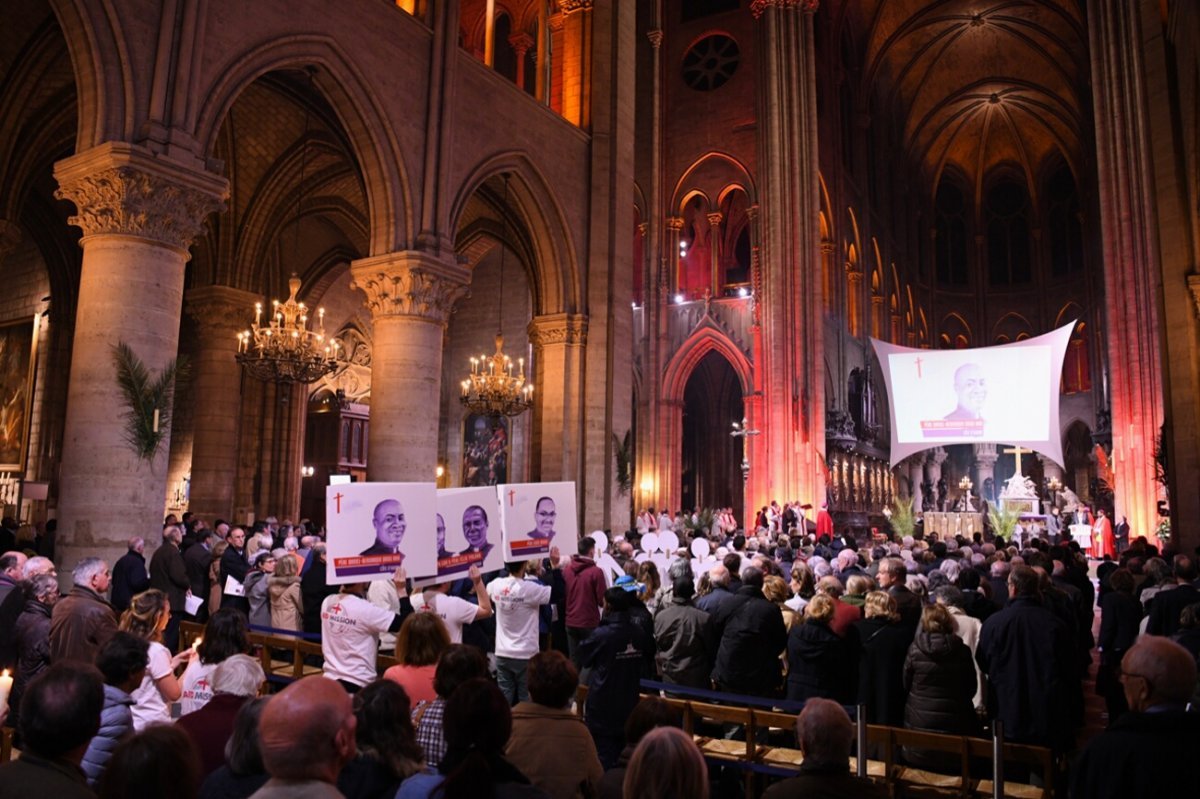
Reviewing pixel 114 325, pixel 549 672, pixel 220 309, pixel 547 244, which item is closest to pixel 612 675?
pixel 549 672

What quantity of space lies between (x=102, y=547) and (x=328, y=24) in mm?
6791

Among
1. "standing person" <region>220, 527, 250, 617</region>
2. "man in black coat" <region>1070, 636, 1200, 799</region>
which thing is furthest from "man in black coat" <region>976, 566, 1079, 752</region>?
"standing person" <region>220, 527, 250, 617</region>

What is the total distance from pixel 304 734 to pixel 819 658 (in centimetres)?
372

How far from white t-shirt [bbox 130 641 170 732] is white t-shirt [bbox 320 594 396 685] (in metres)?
1.05

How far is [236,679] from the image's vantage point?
3.17 meters

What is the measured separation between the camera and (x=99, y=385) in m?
8.37

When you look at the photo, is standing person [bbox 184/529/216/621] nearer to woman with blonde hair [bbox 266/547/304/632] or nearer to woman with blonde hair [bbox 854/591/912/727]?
woman with blonde hair [bbox 266/547/304/632]

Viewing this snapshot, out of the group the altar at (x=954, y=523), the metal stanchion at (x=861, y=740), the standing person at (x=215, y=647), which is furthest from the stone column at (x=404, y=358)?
the altar at (x=954, y=523)

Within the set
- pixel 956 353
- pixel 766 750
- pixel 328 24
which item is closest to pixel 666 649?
pixel 766 750

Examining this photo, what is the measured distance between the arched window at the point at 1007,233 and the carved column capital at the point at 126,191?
147 ft

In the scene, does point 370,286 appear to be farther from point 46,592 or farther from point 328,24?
point 46,592

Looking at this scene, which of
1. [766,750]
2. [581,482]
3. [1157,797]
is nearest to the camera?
[1157,797]

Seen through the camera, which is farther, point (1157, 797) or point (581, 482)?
point (581, 482)

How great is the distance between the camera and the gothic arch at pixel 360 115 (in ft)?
33.0
